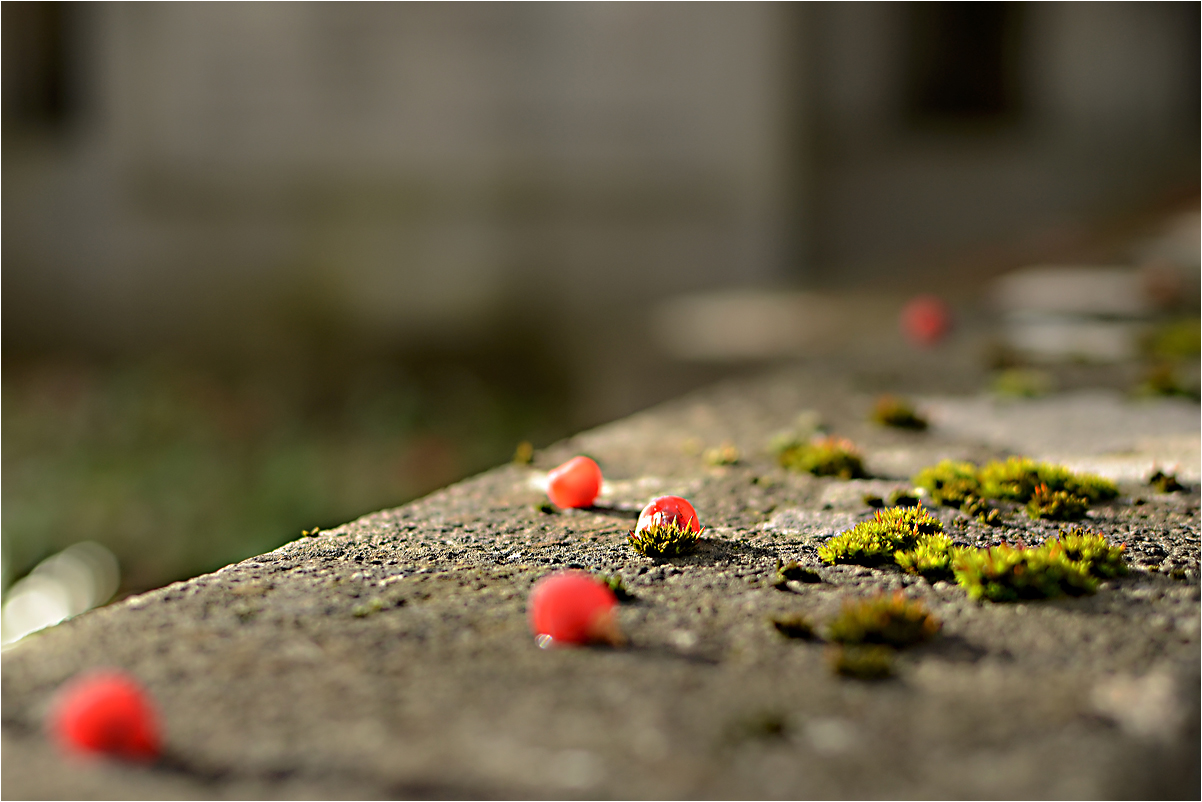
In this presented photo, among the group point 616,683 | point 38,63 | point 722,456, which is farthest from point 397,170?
point 616,683

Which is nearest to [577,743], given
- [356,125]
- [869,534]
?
[869,534]

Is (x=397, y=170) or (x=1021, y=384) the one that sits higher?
(x=397, y=170)

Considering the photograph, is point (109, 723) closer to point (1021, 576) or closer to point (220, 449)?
point (1021, 576)

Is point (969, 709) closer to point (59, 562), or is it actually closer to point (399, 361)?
point (59, 562)

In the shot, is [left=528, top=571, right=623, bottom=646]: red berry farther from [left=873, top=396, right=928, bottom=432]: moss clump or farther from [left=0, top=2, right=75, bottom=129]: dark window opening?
[left=0, top=2, right=75, bottom=129]: dark window opening

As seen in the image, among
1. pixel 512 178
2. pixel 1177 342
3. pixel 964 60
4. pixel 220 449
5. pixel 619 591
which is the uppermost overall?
pixel 964 60

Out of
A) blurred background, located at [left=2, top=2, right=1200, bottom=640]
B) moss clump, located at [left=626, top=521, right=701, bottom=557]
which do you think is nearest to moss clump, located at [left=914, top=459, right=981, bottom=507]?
moss clump, located at [left=626, top=521, right=701, bottom=557]
